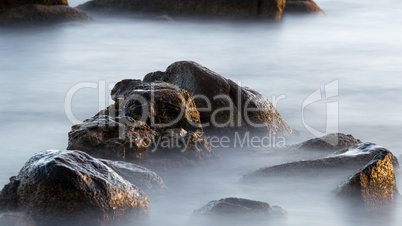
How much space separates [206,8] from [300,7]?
3077 millimetres

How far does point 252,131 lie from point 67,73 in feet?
19.5

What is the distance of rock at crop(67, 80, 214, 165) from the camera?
208 inches

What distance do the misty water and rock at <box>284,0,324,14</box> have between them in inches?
13.5

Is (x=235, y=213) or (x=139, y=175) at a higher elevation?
(x=139, y=175)

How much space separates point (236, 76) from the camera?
11.5m

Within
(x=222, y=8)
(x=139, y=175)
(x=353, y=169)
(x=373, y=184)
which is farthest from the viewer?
(x=222, y=8)

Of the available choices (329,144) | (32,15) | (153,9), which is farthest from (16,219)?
(153,9)

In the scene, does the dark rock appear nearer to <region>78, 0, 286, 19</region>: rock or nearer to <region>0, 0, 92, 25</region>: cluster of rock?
<region>0, 0, 92, 25</region>: cluster of rock

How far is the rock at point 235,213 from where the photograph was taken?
443cm

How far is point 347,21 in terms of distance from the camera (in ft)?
62.2

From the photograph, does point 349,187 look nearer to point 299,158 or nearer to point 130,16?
point 299,158

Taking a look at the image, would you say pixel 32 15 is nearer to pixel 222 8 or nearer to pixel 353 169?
pixel 222 8

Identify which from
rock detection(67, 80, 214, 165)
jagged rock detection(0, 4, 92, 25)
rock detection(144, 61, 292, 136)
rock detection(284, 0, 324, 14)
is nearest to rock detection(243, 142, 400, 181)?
rock detection(67, 80, 214, 165)

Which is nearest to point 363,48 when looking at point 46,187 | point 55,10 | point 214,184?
point 55,10
